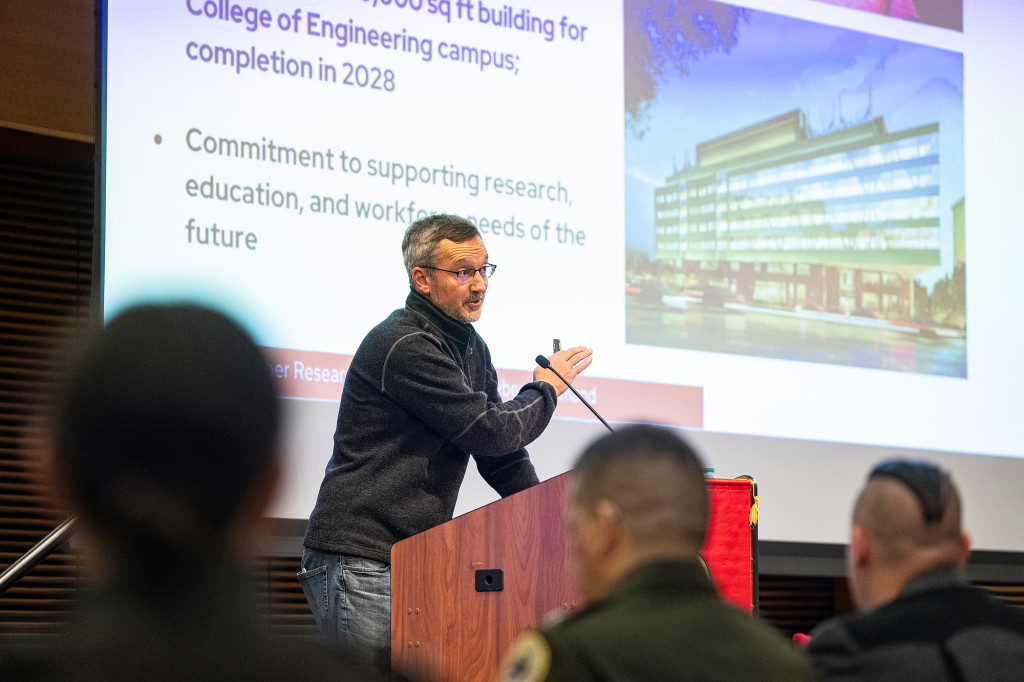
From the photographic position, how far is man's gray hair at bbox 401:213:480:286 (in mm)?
2744

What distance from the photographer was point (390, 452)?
2.51m

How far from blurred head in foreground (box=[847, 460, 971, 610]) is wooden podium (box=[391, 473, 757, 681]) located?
3.18 feet

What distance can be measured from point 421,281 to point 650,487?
61.7 inches

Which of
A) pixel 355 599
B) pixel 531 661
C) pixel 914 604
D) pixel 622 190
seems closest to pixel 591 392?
pixel 622 190

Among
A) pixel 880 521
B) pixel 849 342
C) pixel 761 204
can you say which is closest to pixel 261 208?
pixel 761 204

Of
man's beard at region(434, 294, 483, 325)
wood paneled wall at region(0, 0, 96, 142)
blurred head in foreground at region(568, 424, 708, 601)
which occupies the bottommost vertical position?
blurred head in foreground at region(568, 424, 708, 601)

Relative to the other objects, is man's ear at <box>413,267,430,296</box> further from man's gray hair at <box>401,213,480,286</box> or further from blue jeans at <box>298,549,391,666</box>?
blue jeans at <box>298,549,391,666</box>

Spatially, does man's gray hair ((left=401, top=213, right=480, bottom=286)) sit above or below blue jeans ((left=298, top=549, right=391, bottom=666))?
above

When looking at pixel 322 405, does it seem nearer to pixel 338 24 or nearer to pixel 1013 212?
pixel 338 24

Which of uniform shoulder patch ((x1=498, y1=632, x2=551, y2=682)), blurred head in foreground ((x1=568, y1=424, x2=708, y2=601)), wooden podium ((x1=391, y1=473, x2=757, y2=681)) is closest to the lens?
uniform shoulder patch ((x1=498, y1=632, x2=551, y2=682))

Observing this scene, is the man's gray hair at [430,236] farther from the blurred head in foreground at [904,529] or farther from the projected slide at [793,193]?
the blurred head in foreground at [904,529]

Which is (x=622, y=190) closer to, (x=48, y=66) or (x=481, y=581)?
(x=481, y=581)

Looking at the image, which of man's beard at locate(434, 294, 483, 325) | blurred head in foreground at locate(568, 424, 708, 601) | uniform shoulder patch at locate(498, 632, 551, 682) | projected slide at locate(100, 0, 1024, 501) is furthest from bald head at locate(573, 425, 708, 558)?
projected slide at locate(100, 0, 1024, 501)

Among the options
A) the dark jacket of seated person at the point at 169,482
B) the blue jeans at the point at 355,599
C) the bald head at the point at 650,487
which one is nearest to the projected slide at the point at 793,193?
the blue jeans at the point at 355,599
